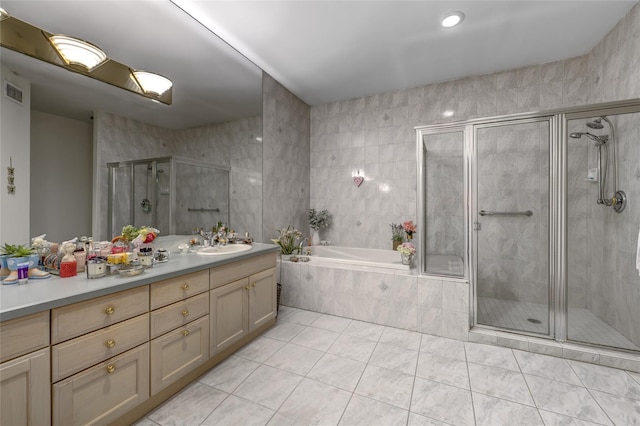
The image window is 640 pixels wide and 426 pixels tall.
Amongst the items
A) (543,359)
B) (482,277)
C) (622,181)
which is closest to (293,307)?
(482,277)

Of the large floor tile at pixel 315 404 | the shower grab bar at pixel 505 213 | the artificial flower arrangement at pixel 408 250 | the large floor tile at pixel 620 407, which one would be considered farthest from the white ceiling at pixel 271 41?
the large floor tile at pixel 620 407

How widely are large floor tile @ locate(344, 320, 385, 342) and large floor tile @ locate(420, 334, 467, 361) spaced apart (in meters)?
0.40

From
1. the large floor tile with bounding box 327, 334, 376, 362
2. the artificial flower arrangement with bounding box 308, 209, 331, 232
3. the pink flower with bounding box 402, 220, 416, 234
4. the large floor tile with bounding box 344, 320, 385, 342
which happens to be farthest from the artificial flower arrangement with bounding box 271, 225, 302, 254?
the pink flower with bounding box 402, 220, 416, 234

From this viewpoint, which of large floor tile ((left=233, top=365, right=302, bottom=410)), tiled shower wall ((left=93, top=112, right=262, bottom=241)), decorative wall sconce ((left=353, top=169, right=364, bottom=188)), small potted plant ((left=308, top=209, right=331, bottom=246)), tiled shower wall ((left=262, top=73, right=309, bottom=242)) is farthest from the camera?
small potted plant ((left=308, top=209, right=331, bottom=246))

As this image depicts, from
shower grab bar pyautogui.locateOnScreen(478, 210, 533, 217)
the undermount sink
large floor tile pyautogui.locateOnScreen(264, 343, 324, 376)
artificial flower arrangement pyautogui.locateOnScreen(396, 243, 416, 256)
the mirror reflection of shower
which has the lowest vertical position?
large floor tile pyautogui.locateOnScreen(264, 343, 324, 376)

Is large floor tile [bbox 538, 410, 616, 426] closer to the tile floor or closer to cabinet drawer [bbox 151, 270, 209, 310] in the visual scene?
the tile floor

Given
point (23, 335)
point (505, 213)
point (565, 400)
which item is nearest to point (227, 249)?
point (23, 335)

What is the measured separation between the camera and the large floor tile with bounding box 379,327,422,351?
7.50 ft

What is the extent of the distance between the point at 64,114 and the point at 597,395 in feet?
12.3

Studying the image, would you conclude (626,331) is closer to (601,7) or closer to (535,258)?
(535,258)

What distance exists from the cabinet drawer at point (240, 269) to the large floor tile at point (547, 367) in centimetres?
220

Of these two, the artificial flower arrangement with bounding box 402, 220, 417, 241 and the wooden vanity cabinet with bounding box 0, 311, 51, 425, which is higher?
the artificial flower arrangement with bounding box 402, 220, 417, 241

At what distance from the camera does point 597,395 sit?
5.40 ft

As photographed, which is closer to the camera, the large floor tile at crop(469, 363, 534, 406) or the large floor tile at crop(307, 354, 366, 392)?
the large floor tile at crop(469, 363, 534, 406)
